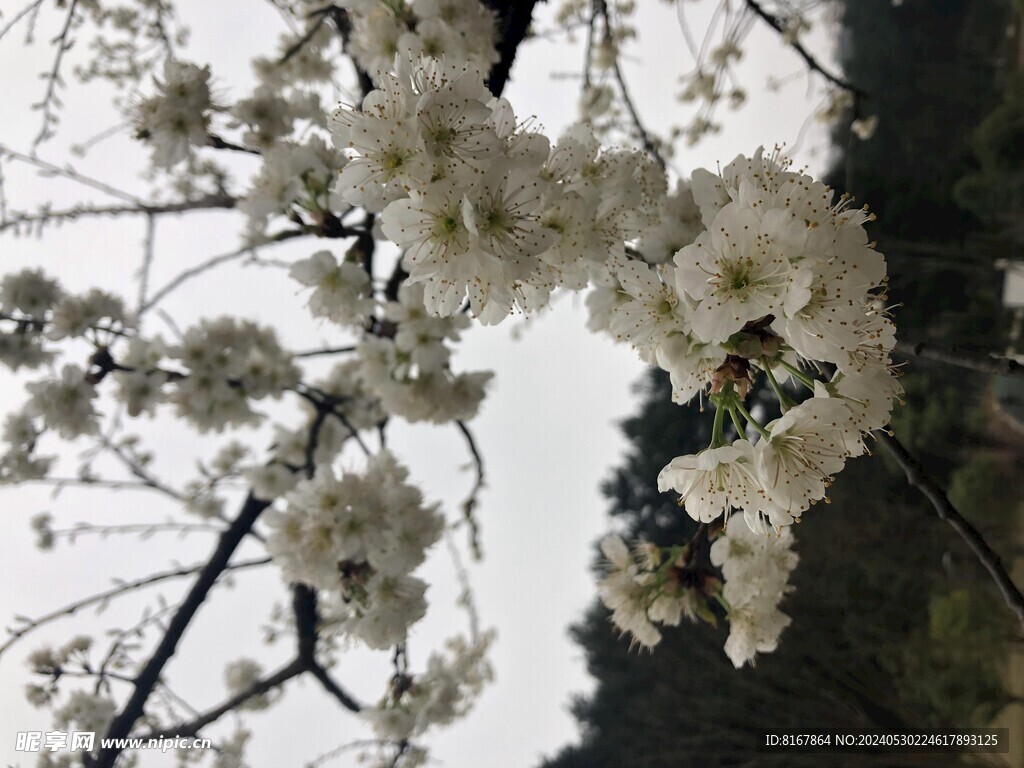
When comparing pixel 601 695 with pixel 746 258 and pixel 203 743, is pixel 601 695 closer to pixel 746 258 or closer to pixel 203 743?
pixel 203 743

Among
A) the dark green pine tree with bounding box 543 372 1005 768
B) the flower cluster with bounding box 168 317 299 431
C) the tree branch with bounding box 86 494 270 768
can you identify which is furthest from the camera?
the dark green pine tree with bounding box 543 372 1005 768

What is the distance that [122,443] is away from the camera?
8.20 ft

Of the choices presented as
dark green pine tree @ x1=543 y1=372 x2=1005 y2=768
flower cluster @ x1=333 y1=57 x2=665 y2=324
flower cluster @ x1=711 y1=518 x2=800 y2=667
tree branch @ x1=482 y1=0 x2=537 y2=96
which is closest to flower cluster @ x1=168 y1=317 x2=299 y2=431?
tree branch @ x1=482 y1=0 x2=537 y2=96

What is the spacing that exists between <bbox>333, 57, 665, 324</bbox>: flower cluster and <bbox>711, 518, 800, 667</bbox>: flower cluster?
2.39ft

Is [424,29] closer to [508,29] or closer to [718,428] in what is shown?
[508,29]

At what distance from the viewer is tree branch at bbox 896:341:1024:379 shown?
827 mm

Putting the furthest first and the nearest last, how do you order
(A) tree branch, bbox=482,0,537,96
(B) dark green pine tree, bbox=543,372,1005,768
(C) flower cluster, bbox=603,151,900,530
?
(B) dark green pine tree, bbox=543,372,1005,768 < (A) tree branch, bbox=482,0,537,96 < (C) flower cluster, bbox=603,151,900,530

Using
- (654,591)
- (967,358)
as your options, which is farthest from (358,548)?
(967,358)

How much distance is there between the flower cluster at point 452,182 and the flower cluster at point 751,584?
73cm

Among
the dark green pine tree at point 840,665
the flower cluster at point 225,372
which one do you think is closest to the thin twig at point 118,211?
the flower cluster at point 225,372

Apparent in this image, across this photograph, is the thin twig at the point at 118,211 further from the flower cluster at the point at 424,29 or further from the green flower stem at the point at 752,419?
the green flower stem at the point at 752,419

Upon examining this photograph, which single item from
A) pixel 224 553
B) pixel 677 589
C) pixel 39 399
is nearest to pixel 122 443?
pixel 39 399

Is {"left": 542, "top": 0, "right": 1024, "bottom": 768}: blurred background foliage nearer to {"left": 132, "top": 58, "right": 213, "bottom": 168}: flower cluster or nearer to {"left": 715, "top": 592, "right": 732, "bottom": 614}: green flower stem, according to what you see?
{"left": 715, "top": 592, "right": 732, "bottom": 614}: green flower stem

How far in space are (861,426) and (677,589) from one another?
1.95 feet
